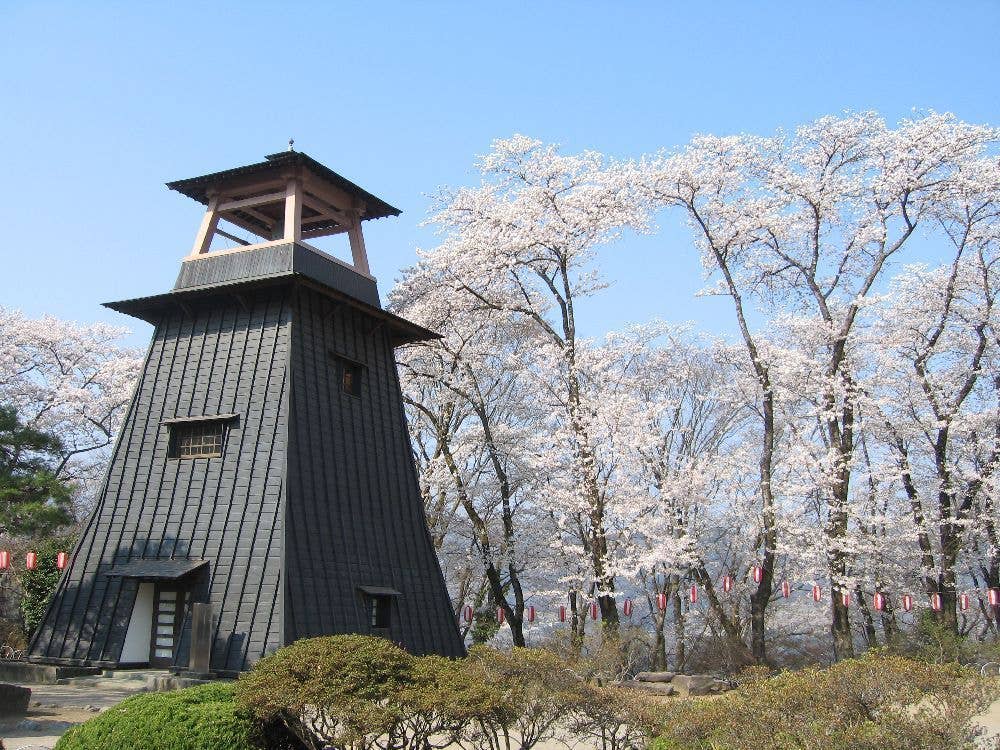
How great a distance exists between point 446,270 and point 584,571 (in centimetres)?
721

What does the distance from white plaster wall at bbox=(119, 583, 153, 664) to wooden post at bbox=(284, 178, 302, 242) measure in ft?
18.6

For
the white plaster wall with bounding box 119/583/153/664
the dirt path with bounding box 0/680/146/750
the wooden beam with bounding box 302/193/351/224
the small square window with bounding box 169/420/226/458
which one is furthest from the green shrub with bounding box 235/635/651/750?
Answer: the wooden beam with bounding box 302/193/351/224

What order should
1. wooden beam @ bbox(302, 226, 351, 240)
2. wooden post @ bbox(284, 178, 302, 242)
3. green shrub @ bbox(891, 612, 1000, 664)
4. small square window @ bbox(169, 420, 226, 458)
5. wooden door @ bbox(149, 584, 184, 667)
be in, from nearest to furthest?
wooden door @ bbox(149, 584, 184, 667), small square window @ bbox(169, 420, 226, 458), wooden post @ bbox(284, 178, 302, 242), wooden beam @ bbox(302, 226, 351, 240), green shrub @ bbox(891, 612, 1000, 664)

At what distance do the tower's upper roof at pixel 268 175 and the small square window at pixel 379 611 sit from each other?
6.87m

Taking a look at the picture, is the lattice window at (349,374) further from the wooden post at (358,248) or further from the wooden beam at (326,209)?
the wooden beam at (326,209)

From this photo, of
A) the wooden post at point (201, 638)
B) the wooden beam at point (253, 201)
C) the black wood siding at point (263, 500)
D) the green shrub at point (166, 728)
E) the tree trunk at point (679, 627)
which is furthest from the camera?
the tree trunk at point (679, 627)

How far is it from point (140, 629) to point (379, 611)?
11.1 feet

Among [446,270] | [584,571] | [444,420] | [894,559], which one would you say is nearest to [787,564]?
[894,559]

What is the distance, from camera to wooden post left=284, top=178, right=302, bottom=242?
1470cm

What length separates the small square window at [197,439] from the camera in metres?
14.0

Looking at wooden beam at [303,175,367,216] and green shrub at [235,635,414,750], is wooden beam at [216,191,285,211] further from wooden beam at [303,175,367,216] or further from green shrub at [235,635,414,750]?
green shrub at [235,635,414,750]

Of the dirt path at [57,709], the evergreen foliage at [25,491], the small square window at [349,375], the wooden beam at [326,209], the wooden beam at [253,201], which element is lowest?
the dirt path at [57,709]

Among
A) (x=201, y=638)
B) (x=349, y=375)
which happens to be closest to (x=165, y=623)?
(x=201, y=638)

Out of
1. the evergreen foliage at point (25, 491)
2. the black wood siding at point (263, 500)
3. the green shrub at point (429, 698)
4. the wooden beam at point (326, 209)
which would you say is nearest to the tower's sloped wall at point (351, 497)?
the black wood siding at point (263, 500)
